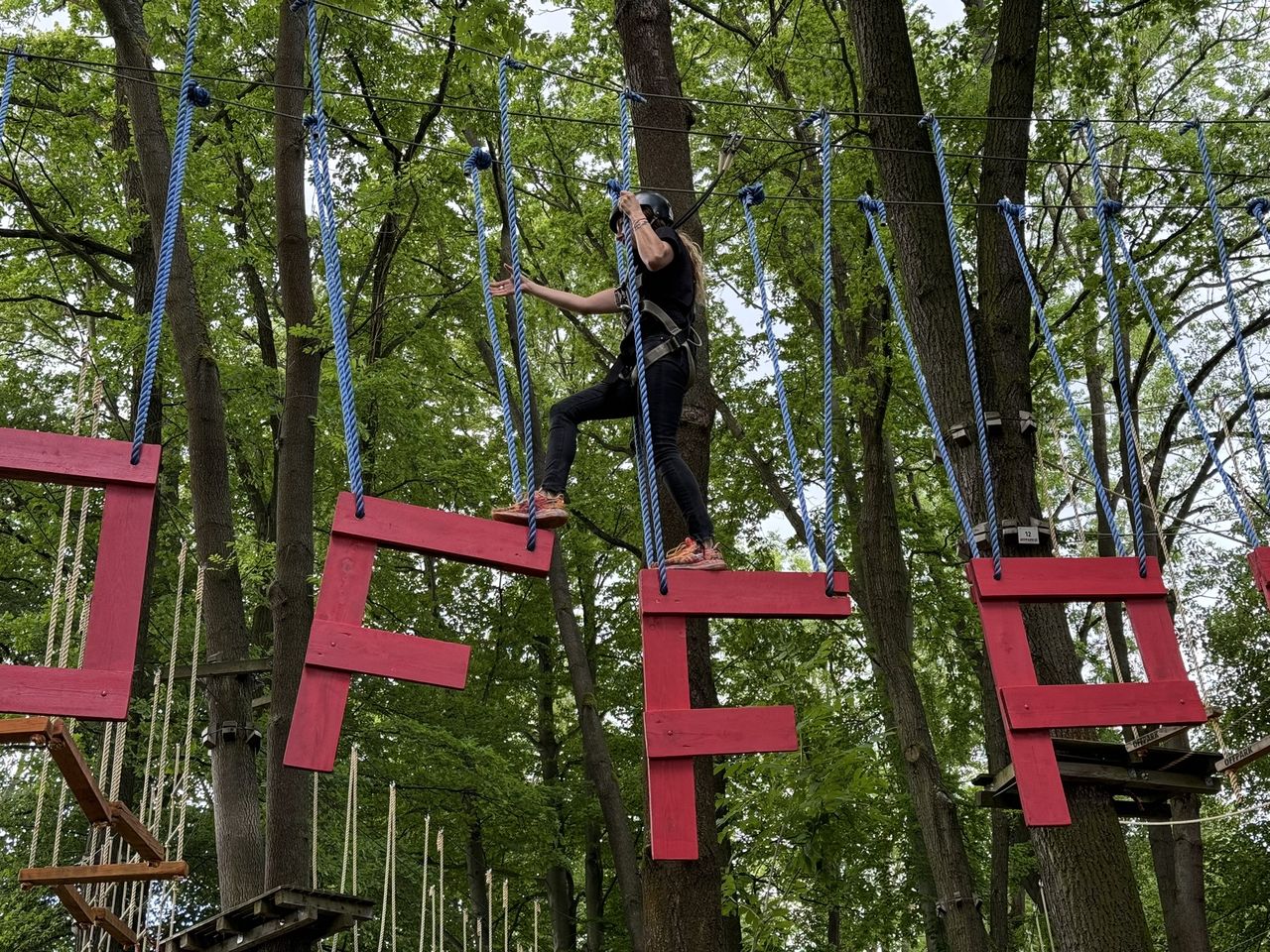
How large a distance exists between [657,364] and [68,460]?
2062 mm

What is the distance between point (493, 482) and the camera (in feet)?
47.4

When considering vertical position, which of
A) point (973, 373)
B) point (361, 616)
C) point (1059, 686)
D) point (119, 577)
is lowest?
point (1059, 686)

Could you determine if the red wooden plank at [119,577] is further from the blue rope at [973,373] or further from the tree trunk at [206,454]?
the tree trunk at [206,454]

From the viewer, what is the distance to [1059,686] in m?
4.21

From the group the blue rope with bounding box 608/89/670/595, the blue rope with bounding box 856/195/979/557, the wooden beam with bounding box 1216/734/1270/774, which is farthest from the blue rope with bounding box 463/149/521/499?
the wooden beam with bounding box 1216/734/1270/774

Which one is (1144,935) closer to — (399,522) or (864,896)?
(399,522)

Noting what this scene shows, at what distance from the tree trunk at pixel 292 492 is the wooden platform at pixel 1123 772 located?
441 cm

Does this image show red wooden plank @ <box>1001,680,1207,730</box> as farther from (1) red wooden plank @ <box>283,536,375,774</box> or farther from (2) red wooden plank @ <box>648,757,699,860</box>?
(1) red wooden plank @ <box>283,536,375,774</box>

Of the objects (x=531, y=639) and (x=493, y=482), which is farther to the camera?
(x=531, y=639)

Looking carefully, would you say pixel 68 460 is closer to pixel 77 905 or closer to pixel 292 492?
pixel 77 905

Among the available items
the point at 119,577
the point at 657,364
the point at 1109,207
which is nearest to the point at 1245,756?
the point at 1109,207

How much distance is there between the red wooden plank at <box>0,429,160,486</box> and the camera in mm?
3621

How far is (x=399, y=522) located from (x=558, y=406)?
1.06 metres

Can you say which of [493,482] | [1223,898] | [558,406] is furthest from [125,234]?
[1223,898]
